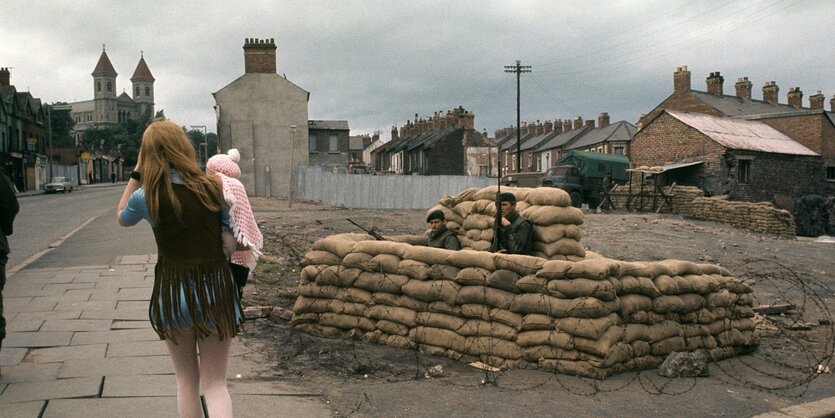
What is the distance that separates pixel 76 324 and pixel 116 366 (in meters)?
1.74

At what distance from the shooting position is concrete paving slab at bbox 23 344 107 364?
5195mm

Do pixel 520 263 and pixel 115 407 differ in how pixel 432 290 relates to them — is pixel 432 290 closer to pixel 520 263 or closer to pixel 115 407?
pixel 520 263

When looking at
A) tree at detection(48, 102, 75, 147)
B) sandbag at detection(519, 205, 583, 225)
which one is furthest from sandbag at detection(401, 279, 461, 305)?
tree at detection(48, 102, 75, 147)

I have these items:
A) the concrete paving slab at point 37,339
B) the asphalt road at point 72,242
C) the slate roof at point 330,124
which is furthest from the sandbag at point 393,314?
the slate roof at point 330,124

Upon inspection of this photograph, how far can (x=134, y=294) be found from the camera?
7914 millimetres

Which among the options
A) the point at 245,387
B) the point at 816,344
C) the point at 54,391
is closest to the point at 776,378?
the point at 816,344

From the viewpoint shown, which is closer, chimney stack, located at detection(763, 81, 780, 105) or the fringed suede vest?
the fringed suede vest

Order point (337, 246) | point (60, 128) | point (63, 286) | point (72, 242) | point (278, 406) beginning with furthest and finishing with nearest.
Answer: point (60, 128)
point (72, 242)
point (63, 286)
point (337, 246)
point (278, 406)

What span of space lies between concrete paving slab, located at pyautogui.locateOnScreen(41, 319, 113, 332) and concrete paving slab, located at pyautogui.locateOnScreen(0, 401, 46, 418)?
7.41 feet

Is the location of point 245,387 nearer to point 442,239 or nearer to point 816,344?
point 442,239

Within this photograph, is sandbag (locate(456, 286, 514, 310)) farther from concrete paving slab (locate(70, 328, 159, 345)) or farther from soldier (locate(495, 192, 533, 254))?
concrete paving slab (locate(70, 328, 159, 345))

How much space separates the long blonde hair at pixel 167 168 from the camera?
273 cm

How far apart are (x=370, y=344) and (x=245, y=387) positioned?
68.4 inches

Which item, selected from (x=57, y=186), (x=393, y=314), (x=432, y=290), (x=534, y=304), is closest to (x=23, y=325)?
(x=393, y=314)
